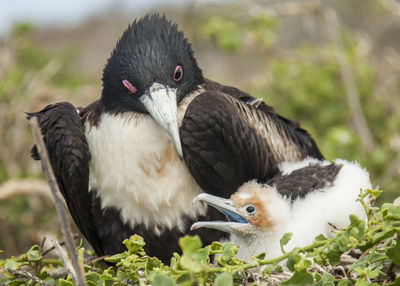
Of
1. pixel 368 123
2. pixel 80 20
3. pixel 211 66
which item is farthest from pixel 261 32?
pixel 80 20

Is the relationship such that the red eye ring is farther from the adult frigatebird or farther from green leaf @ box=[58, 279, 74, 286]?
green leaf @ box=[58, 279, 74, 286]

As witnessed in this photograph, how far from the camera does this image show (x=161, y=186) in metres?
3.07

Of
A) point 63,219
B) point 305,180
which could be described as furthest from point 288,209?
point 63,219

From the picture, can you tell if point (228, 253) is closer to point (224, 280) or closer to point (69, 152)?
point (224, 280)

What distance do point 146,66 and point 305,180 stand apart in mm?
919

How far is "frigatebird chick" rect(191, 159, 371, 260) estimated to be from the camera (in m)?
2.76

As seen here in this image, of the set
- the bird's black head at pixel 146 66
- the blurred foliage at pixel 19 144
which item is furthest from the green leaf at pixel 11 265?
the blurred foliage at pixel 19 144

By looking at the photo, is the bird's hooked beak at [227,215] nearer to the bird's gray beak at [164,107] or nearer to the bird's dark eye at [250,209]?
the bird's dark eye at [250,209]

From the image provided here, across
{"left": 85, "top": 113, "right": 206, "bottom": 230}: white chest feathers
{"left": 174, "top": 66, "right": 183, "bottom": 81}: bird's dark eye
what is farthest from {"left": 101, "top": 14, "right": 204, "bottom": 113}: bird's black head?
{"left": 85, "top": 113, "right": 206, "bottom": 230}: white chest feathers

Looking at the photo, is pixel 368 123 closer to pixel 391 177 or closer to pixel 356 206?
pixel 391 177

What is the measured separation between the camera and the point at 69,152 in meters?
3.05

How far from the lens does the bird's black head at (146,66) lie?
3.06 m

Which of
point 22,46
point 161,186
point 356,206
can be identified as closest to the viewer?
point 356,206

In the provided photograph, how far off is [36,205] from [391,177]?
100 inches
